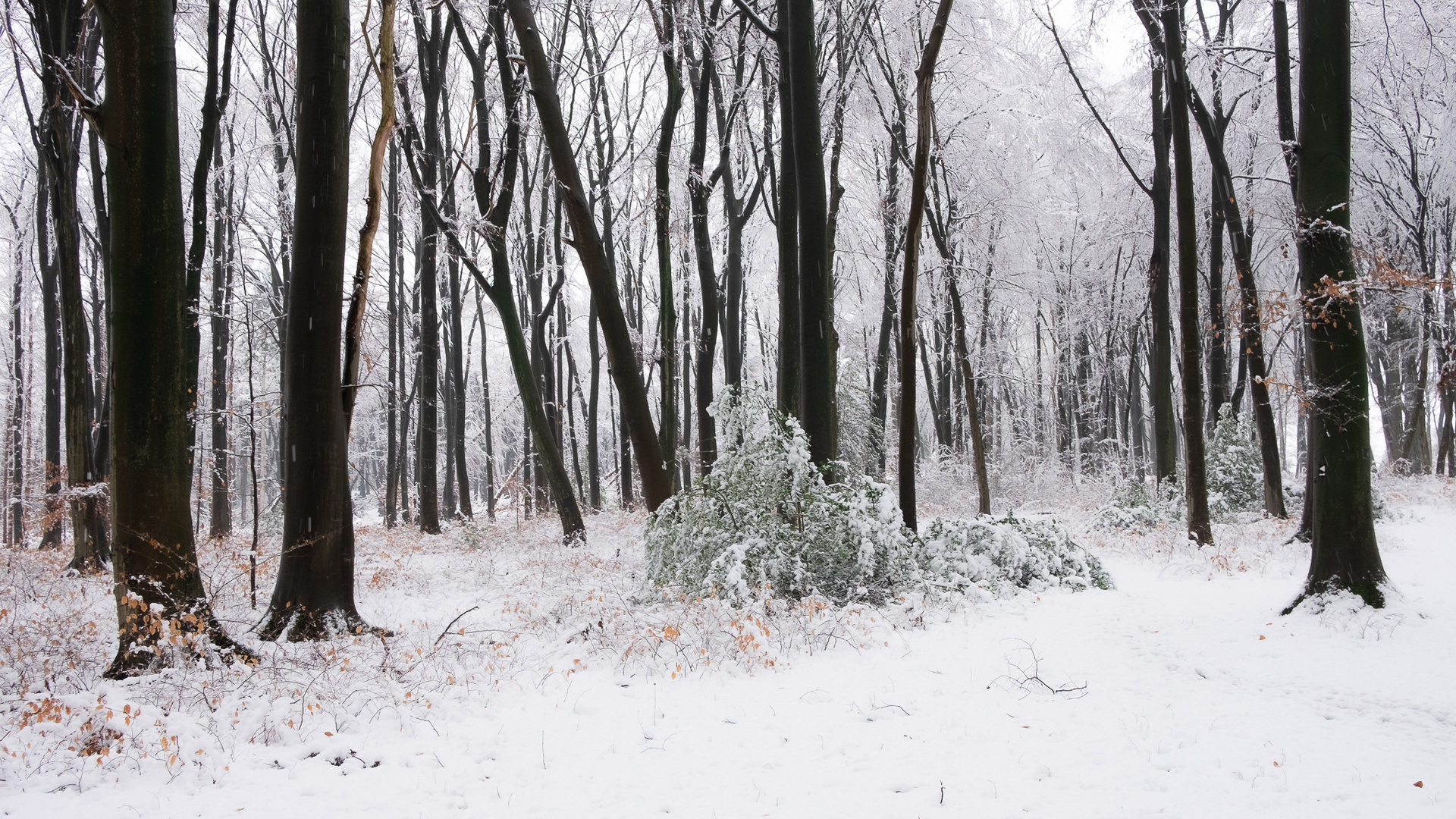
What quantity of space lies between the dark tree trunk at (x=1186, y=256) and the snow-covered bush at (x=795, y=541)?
3292mm

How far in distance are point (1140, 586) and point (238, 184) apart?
1957 centimetres

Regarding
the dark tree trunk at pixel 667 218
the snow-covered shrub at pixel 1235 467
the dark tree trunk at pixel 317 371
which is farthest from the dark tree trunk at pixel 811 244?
the snow-covered shrub at pixel 1235 467

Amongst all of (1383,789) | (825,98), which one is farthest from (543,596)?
(825,98)

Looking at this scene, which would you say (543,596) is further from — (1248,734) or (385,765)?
(1248,734)

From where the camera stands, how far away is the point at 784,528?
20.5 feet

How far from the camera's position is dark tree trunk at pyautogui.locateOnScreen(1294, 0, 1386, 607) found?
17.6ft

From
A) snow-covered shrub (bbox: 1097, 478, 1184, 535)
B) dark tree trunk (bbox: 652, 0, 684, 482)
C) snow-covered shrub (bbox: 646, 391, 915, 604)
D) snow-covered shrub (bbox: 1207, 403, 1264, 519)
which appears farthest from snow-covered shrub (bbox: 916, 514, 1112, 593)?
snow-covered shrub (bbox: 1207, 403, 1264, 519)

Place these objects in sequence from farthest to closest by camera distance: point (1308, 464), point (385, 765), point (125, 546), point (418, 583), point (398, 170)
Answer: point (398, 170), point (418, 583), point (1308, 464), point (125, 546), point (385, 765)

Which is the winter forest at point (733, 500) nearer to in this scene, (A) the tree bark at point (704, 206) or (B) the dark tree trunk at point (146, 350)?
(B) the dark tree trunk at point (146, 350)

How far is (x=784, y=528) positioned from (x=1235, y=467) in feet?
34.5

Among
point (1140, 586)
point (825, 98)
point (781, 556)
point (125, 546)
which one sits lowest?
point (1140, 586)

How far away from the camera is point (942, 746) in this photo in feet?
11.0

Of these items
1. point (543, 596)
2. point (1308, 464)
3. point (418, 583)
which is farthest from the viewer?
point (418, 583)

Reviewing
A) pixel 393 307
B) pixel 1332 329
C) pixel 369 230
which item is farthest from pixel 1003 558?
pixel 393 307
